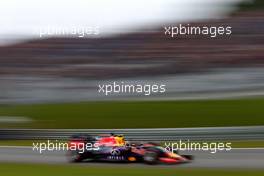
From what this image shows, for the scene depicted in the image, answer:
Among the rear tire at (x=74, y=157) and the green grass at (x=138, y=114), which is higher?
the green grass at (x=138, y=114)

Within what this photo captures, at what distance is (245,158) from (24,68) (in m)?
3.30

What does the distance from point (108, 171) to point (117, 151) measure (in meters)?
0.43

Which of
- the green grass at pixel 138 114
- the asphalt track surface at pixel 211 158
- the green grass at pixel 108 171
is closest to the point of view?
the green grass at pixel 108 171

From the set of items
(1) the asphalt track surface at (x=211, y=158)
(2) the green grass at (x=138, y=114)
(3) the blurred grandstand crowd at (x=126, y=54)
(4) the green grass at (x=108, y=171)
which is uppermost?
(3) the blurred grandstand crowd at (x=126, y=54)

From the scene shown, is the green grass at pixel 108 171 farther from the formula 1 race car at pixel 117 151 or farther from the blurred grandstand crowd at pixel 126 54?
the blurred grandstand crowd at pixel 126 54

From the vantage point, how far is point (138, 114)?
7.57 m

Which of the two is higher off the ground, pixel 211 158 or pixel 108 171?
pixel 211 158

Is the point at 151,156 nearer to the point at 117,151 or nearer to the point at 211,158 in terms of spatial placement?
the point at 117,151

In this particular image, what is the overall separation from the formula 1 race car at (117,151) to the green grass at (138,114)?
21 centimetres

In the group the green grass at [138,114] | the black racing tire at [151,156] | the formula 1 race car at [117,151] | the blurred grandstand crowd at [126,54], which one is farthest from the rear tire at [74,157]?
the blurred grandstand crowd at [126,54]

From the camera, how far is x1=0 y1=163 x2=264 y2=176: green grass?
21.9 ft

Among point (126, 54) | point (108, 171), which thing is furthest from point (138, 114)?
point (108, 171)

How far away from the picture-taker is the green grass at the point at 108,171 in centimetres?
667

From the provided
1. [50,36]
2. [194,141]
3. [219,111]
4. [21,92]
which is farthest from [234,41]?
[21,92]
